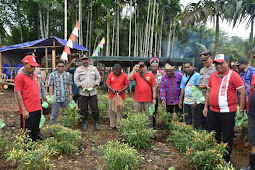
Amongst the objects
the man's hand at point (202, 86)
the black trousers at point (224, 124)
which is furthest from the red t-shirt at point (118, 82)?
the black trousers at point (224, 124)

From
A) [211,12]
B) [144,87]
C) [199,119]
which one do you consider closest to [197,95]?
[199,119]

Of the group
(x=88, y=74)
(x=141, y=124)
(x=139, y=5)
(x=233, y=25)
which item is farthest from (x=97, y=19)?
(x=141, y=124)

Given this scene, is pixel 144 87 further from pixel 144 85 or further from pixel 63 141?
pixel 63 141

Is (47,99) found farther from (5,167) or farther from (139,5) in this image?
(139,5)

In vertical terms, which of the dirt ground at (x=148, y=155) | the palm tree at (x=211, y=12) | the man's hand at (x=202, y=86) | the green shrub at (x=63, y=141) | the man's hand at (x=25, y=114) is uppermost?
the palm tree at (x=211, y=12)

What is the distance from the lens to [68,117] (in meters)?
4.26

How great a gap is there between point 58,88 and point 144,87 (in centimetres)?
199

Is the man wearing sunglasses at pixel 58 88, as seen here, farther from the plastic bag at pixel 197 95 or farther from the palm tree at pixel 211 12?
the palm tree at pixel 211 12

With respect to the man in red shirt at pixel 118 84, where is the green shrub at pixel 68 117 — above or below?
below

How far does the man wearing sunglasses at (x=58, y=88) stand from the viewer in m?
4.22

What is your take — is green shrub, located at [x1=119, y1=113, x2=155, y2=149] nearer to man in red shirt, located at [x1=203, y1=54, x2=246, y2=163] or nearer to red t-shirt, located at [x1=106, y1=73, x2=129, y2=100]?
red t-shirt, located at [x1=106, y1=73, x2=129, y2=100]

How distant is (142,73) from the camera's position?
4.39 metres

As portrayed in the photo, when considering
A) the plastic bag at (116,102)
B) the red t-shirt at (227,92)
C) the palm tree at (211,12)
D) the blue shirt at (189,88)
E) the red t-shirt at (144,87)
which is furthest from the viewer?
the palm tree at (211,12)

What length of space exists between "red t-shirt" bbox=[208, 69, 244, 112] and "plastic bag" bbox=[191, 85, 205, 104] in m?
0.72
